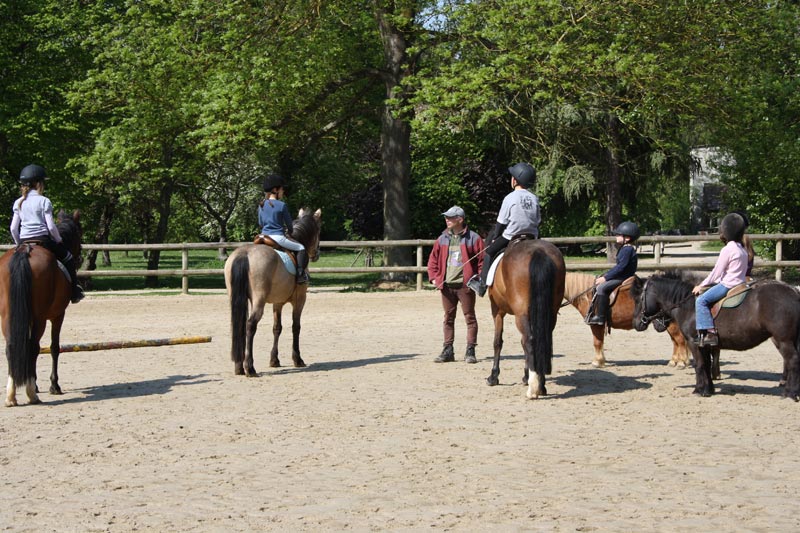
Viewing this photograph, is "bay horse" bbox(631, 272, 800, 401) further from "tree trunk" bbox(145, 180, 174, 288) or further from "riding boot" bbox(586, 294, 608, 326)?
"tree trunk" bbox(145, 180, 174, 288)

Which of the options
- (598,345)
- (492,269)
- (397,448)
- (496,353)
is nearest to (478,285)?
(492,269)

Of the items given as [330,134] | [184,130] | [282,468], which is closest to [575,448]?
[282,468]

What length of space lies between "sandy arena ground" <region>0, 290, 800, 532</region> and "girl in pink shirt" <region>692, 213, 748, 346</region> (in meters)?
0.71

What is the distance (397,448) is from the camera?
8141 millimetres

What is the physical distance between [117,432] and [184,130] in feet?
60.1

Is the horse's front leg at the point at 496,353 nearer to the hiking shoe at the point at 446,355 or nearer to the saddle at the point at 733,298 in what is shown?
the hiking shoe at the point at 446,355

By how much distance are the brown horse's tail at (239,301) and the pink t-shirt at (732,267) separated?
17.7 ft

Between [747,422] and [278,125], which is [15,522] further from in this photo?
[278,125]

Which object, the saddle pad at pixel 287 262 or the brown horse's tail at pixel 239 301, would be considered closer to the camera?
the brown horse's tail at pixel 239 301

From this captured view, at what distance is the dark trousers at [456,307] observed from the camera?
13336 millimetres

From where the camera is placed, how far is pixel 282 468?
24.5ft

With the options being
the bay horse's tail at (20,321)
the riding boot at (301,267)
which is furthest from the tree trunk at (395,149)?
the bay horse's tail at (20,321)

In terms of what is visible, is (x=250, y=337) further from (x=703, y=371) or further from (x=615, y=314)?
(x=703, y=371)

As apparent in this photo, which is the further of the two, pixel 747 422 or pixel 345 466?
pixel 747 422
